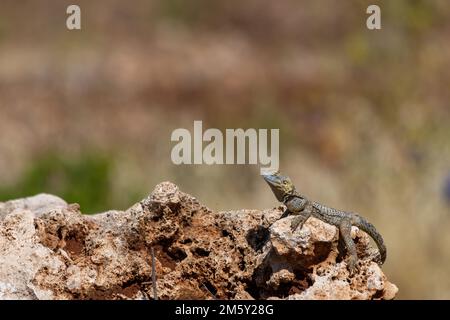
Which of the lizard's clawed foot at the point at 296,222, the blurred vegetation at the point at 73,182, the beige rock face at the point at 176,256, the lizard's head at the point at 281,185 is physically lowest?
the blurred vegetation at the point at 73,182

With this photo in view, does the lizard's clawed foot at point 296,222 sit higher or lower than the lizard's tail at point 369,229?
higher

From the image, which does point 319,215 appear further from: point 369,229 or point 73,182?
point 73,182

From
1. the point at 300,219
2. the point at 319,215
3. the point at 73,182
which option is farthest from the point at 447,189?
the point at 300,219

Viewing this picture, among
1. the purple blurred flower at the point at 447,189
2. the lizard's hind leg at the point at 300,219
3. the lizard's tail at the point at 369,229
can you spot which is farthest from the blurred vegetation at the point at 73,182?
the lizard's hind leg at the point at 300,219

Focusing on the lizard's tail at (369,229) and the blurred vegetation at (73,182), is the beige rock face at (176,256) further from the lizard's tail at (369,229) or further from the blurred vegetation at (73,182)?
the blurred vegetation at (73,182)
